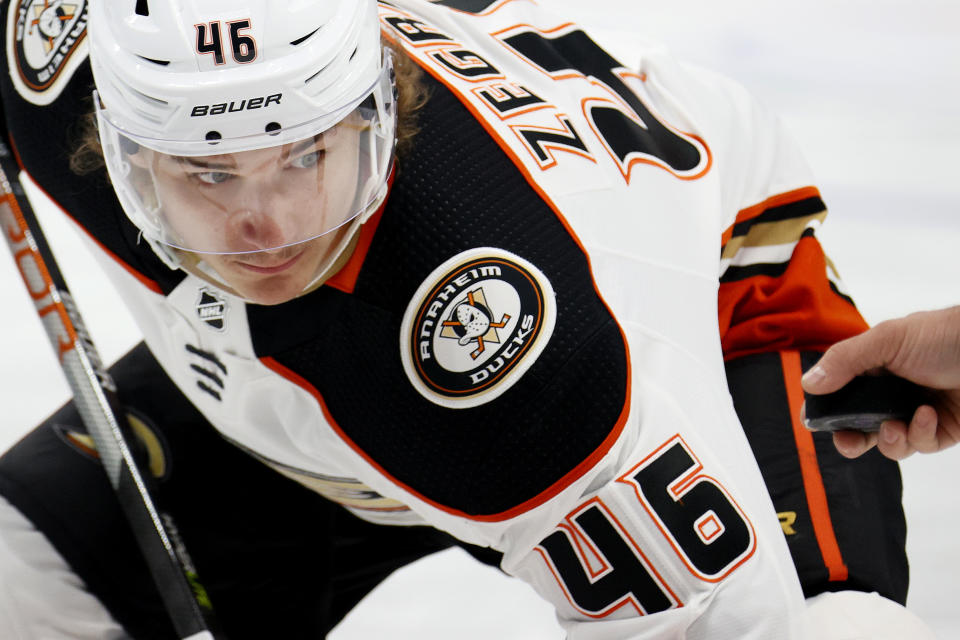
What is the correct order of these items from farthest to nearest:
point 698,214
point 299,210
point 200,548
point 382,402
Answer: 1. point 200,548
2. point 698,214
3. point 382,402
4. point 299,210

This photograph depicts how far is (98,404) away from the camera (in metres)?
1.76

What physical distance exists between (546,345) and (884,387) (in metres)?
0.36

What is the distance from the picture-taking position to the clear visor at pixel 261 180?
1245 millimetres

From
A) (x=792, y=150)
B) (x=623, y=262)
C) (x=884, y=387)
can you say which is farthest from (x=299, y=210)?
(x=792, y=150)

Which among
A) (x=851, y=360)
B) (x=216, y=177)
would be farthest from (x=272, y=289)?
(x=851, y=360)

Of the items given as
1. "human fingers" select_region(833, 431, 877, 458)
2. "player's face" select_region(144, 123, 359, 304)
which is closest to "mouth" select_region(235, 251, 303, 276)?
"player's face" select_region(144, 123, 359, 304)

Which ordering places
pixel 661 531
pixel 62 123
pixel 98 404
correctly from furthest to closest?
pixel 98 404
pixel 62 123
pixel 661 531

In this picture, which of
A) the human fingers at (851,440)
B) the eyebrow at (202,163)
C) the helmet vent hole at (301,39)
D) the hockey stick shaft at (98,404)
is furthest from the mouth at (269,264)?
the human fingers at (851,440)

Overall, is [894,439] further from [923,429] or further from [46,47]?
[46,47]

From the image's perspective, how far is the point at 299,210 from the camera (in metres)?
1.26

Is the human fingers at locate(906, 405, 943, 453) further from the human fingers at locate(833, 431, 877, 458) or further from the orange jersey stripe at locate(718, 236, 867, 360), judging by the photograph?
the orange jersey stripe at locate(718, 236, 867, 360)

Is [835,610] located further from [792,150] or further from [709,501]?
[792,150]

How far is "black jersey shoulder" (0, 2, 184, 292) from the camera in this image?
5.18ft

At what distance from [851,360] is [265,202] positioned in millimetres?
624
